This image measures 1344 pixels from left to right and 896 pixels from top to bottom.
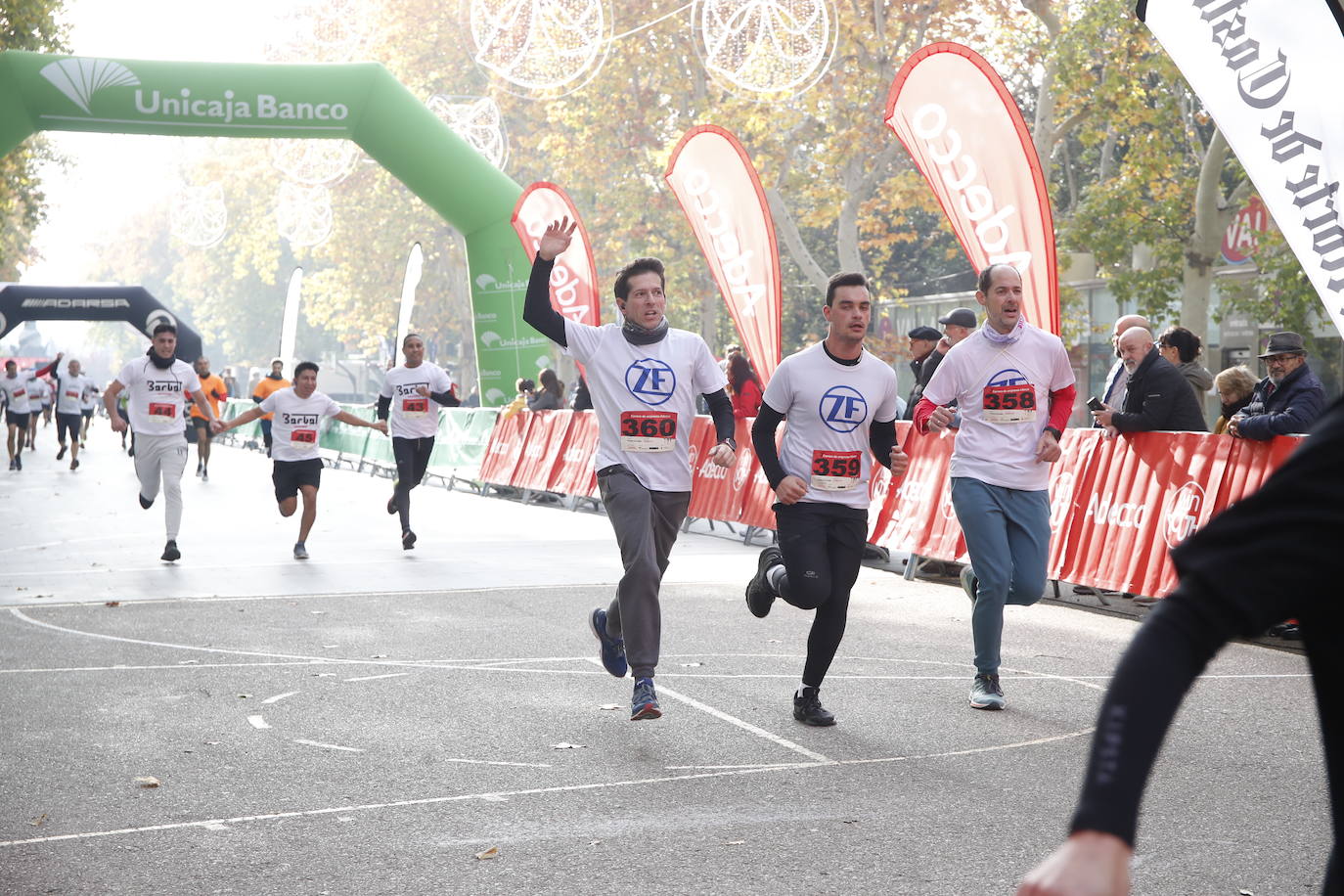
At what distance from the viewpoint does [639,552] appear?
6801 mm

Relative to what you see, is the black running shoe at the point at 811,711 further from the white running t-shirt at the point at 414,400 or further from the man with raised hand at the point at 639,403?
the white running t-shirt at the point at 414,400

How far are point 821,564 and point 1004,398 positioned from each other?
48.9 inches

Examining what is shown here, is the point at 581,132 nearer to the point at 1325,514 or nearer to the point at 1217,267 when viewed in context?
the point at 1217,267

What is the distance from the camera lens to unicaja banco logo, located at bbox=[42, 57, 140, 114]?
856 inches

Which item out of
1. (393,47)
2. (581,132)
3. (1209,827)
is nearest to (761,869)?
(1209,827)

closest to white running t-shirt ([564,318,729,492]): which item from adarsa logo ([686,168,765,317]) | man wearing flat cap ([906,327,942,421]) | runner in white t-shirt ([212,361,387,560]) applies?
man wearing flat cap ([906,327,942,421])

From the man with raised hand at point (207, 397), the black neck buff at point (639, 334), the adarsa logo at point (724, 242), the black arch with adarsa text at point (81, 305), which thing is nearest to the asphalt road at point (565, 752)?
the black neck buff at point (639, 334)

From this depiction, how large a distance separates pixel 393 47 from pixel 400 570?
3936cm

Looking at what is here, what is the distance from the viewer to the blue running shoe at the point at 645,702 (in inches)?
256

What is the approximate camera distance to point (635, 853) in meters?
4.71

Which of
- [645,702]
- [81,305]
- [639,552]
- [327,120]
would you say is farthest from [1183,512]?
[81,305]

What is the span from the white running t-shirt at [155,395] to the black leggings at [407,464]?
2.05 metres

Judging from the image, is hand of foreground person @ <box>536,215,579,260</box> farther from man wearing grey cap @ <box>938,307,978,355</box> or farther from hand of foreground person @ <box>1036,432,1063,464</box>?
man wearing grey cap @ <box>938,307,978,355</box>

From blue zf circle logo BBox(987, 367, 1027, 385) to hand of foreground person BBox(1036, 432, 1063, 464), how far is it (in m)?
0.27
